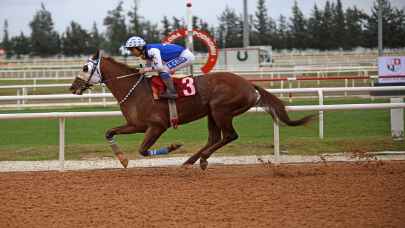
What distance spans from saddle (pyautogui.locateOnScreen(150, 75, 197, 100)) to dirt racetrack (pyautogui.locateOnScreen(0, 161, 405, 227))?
110cm

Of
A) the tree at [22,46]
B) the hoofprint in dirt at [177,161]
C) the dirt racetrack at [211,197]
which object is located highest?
the tree at [22,46]

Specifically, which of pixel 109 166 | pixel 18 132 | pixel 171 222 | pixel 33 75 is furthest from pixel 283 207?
pixel 33 75

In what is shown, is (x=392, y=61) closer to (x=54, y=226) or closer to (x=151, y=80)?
(x=151, y=80)

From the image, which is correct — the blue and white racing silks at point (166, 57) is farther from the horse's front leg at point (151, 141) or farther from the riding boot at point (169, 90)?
the horse's front leg at point (151, 141)

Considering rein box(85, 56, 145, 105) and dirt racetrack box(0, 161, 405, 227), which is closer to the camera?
dirt racetrack box(0, 161, 405, 227)

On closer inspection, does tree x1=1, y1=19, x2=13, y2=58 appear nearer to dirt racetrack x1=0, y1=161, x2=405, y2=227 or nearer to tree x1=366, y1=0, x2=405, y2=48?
tree x1=366, y1=0, x2=405, y2=48

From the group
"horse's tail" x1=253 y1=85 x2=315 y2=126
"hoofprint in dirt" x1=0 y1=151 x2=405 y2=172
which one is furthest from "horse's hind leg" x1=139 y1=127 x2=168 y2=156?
"horse's tail" x1=253 y1=85 x2=315 y2=126

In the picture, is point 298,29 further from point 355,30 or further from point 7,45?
point 7,45

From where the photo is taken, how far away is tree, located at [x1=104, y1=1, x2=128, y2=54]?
57062 millimetres

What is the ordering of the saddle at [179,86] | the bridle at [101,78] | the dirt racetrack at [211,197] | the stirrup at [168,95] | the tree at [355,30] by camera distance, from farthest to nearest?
the tree at [355,30] → the bridle at [101,78] → the saddle at [179,86] → the stirrup at [168,95] → the dirt racetrack at [211,197]

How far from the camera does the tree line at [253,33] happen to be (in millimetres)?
58031

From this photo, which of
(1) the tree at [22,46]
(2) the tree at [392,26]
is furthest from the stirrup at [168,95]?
(1) the tree at [22,46]

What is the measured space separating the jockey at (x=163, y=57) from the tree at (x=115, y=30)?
47776 millimetres

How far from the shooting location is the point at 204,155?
8.63 metres
